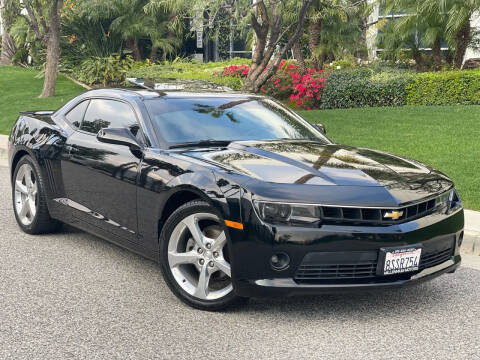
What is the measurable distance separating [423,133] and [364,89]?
4.74 metres

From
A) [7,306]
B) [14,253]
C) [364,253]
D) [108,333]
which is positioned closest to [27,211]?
[14,253]

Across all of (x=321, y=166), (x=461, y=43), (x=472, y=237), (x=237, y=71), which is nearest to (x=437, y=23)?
(x=461, y=43)

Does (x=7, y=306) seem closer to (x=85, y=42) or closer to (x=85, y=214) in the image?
(x=85, y=214)

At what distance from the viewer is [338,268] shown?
4.25m

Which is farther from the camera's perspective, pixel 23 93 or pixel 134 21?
pixel 134 21

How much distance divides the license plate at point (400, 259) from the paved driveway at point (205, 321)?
300mm

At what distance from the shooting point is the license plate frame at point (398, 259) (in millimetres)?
4246

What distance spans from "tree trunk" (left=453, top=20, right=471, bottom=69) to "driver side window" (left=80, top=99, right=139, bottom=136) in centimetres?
1475

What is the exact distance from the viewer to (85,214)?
5.94 metres

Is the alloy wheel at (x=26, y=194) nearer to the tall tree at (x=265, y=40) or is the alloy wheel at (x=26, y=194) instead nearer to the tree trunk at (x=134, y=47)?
the tall tree at (x=265, y=40)

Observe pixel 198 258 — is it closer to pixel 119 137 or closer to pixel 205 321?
pixel 205 321

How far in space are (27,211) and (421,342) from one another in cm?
433

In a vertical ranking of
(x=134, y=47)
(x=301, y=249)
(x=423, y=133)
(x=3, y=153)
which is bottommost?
(x=3, y=153)

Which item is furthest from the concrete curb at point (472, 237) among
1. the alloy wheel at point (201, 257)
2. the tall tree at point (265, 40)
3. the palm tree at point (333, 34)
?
the palm tree at point (333, 34)
